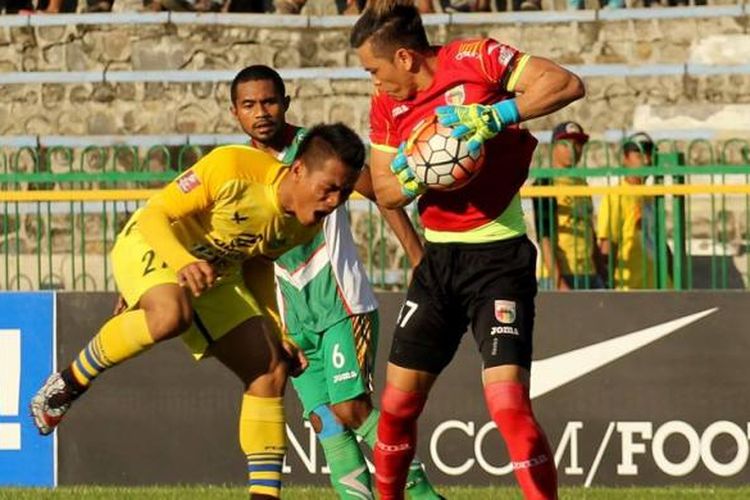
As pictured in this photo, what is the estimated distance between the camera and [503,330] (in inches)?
349

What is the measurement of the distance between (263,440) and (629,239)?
444cm

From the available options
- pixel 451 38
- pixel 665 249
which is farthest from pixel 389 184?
pixel 451 38

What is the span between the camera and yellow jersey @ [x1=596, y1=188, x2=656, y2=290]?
508 inches

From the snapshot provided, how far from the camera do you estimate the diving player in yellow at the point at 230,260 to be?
884 cm

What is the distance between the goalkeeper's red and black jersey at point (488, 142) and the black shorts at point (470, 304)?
15cm

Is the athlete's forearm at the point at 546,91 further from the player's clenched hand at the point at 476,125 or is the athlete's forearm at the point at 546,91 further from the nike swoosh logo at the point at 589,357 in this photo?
the nike swoosh logo at the point at 589,357

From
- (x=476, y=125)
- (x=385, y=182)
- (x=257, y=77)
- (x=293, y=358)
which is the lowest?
(x=293, y=358)

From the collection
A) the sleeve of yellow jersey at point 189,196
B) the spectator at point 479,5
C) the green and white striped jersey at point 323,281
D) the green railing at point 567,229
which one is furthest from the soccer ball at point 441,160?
the spectator at point 479,5

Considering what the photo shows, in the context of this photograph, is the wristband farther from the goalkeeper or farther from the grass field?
the grass field

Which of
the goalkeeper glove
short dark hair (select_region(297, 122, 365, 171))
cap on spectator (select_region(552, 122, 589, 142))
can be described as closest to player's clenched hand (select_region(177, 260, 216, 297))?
short dark hair (select_region(297, 122, 365, 171))

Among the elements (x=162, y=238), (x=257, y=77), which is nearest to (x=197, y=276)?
(x=162, y=238)

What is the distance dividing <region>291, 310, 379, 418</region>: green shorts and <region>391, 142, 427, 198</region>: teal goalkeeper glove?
152 centimetres

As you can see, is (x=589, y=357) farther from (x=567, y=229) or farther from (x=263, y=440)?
(x=263, y=440)

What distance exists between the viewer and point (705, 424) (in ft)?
41.4
